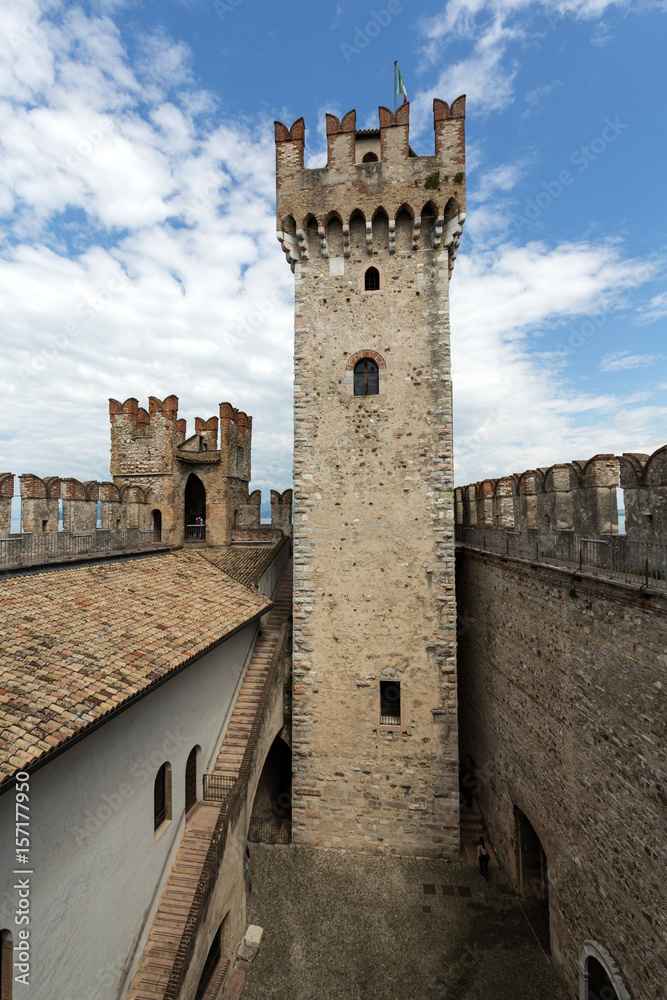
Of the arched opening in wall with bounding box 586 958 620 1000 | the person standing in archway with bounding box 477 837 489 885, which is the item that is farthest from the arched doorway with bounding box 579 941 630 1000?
the person standing in archway with bounding box 477 837 489 885

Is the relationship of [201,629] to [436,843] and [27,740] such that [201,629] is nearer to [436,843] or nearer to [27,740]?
[27,740]

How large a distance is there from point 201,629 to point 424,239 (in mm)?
10771

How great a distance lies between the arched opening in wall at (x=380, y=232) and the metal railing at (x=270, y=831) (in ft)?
49.6

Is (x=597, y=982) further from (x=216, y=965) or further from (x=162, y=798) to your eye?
(x=162, y=798)

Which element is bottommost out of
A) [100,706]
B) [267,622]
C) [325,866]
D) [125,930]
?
[325,866]

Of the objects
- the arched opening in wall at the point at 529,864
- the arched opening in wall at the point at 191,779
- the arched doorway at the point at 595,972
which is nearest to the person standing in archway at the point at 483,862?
the arched opening in wall at the point at 529,864

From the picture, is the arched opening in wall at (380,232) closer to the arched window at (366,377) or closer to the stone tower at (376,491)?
the stone tower at (376,491)

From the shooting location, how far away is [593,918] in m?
6.76

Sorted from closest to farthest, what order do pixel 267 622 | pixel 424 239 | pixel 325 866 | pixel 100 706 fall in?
pixel 100 706
pixel 325 866
pixel 424 239
pixel 267 622

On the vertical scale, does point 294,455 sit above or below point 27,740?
above

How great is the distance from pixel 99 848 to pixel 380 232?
44.4ft

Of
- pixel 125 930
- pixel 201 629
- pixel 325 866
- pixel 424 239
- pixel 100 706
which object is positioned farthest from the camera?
pixel 424 239

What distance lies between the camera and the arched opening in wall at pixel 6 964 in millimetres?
4691

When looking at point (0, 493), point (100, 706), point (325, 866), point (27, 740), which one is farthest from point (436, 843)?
point (0, 493)
